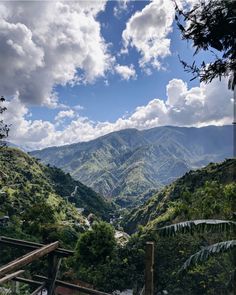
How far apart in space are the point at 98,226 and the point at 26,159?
471 feet

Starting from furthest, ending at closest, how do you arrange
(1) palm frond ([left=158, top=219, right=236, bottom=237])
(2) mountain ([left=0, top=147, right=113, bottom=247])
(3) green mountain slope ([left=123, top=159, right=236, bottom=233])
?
1. (2) mountain ([left=0, top=147, right=113, bottom=247])
2. (3) green mountain slope ([left=123, top=159, right=236, bottom=233])
3. (1) palm frond ([left=158, top=219, right=236, bottom=237])

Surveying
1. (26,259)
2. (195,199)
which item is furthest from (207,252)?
(195,199)

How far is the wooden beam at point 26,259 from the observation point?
6.20m

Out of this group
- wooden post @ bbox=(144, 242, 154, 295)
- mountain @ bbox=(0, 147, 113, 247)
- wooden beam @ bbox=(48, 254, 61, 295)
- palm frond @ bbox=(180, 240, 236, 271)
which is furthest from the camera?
mountain @ bbox=(0, 147, 113, 247)

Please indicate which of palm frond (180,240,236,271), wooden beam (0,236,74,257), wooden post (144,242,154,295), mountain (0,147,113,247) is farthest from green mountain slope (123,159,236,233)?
mountain (0,147,113,247)

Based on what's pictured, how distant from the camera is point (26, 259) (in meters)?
6.71

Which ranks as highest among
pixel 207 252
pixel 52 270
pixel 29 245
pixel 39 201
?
pixel 39 201

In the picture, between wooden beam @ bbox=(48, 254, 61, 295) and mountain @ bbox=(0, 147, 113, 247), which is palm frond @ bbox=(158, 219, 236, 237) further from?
mountain @ bbox=(0, 147, 113, 247)

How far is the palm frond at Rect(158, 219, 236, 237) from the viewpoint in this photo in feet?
30.9

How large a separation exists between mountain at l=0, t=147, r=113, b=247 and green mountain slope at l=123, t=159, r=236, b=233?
1906cm

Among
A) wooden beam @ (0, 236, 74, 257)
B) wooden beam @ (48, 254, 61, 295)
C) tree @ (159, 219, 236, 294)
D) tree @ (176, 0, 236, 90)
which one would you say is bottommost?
wooden beam @ (48, 254, 61, 295)

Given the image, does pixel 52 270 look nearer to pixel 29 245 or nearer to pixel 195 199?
pixel 29 245

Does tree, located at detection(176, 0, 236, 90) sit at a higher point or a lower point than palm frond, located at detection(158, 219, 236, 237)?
higher

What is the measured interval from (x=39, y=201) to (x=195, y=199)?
7179cm
